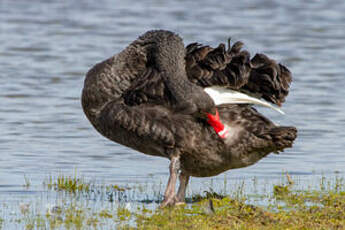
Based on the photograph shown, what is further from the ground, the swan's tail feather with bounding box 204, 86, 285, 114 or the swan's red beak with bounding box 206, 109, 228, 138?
the swan's tail feather with bounding box 204, 86, 285, 114

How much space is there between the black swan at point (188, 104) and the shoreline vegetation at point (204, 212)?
1.35 ft

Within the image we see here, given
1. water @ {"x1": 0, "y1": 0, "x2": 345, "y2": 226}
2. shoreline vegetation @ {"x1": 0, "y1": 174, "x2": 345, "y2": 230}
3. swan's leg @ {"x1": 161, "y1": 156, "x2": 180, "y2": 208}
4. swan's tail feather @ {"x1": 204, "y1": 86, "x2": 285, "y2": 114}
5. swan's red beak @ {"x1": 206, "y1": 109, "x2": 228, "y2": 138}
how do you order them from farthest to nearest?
water @ {"x1": 0, "y1": 0, "x2": 345, "y2": 226}
swan's leg @ {"x1": 161, "y1": 156, "x2": 180, "y2": 208}
swan's tail feather @ {"x1": 204, "y1": 86, "x2": 285, "y2": 114}
swan's red beak @ {"x1": 206, "y1": 109, "x2": 228, "y2": 138}
shoreline vegetation @ {"x1": 0, "y1": 174, "x2": 345, "y2": 230}

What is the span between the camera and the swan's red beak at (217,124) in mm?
7312

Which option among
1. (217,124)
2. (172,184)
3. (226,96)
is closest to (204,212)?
(172,184)

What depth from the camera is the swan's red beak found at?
731 cm

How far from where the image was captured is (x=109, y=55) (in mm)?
17078

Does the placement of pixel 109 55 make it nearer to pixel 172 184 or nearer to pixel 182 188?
pixel 182 188

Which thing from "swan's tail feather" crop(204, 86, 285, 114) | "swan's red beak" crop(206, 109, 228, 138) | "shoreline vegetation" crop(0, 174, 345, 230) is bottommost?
"shoreline vegetation" crop(0, 174, 345, 230)

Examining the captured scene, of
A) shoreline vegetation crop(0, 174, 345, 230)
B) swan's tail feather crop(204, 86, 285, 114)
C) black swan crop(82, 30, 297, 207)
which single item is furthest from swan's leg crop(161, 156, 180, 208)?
swan's tail feather crop(204, 86, 285, 114)

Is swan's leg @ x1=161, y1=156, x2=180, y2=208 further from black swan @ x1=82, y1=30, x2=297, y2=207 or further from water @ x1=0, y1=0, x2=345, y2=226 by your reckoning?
water @ x1=0, y1=0, x2=345, y2=226

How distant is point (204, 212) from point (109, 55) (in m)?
10.3

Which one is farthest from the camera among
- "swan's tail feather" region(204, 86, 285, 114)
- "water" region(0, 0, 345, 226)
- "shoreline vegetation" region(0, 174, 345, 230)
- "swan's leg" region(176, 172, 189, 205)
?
"water" region(0, 0, 345, 226)

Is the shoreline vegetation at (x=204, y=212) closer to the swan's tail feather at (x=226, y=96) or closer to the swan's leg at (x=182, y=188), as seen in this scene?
the swan's leg at (x=182, y=188)

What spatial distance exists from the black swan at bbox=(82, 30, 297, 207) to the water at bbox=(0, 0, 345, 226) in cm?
123
